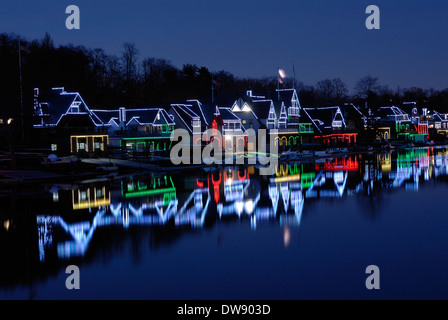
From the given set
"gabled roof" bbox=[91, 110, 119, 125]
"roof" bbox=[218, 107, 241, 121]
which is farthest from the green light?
"roof" bbox=[218, 107, 241, 121]

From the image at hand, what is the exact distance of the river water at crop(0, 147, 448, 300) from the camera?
43.4ft

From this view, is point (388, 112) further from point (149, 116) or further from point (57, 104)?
point (57, 104)

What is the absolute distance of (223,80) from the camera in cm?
16225

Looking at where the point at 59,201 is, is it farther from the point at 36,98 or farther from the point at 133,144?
the point at 133,144

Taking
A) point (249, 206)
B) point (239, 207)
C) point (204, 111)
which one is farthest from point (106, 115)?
point (239, 207)

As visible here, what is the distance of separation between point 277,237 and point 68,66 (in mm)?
87589

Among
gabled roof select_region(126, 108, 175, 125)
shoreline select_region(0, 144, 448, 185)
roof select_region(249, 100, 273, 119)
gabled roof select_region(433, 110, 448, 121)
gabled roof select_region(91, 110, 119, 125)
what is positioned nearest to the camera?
shoreline select_region(0, 144, 448, 185)

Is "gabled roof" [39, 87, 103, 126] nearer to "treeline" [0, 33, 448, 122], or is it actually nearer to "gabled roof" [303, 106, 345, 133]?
"treeline" [0, 33, 448, 122]

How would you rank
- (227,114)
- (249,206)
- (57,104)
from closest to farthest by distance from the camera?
(249,206), (57,104), (227,114)

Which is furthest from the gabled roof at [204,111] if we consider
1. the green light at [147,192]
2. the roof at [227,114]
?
the green light at [147,192]

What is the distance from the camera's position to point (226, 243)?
18172 mm

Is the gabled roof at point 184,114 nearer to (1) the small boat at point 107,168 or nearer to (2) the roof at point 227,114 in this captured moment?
(2) the roof at point 227,114
